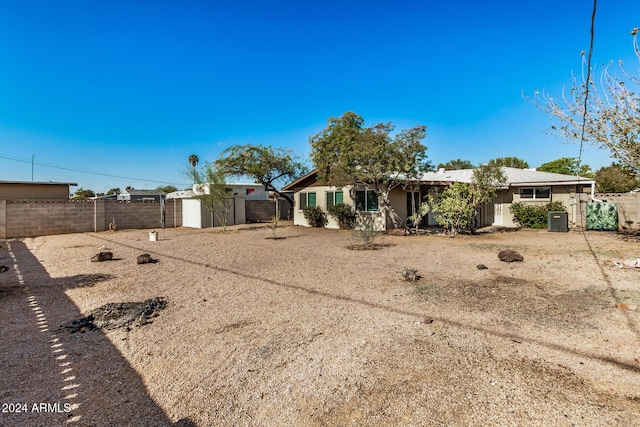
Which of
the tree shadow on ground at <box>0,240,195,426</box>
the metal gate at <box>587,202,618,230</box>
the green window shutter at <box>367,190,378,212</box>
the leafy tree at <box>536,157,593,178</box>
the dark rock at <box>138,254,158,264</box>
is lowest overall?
the tree shadow on ground at <box>0,240,195,426</box>

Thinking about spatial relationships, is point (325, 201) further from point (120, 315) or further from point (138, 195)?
point (138, 195)

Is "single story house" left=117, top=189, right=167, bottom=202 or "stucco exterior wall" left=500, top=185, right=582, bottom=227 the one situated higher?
"single story house" left=117, top=189, right=167, bottom=202

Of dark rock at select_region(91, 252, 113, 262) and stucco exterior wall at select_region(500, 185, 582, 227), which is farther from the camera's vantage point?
stucco exterior wall at select_region(500, 185, 582, 227)

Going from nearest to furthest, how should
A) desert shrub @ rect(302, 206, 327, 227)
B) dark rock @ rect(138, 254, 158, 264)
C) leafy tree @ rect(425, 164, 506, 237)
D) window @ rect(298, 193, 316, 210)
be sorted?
dark rock @ rect(138, 254, 158, 264), leafy tree @ rect(425, 164, 506, 237), desert shrub @ rect(302, 206, 327, 227), window @ rect(298, 193, 316, 210)

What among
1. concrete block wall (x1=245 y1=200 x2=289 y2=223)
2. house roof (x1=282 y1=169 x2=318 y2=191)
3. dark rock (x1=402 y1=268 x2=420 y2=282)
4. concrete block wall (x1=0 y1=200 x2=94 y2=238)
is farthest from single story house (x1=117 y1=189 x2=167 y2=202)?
dark rock (x1=402 y1=268 x2=420 y2=282)

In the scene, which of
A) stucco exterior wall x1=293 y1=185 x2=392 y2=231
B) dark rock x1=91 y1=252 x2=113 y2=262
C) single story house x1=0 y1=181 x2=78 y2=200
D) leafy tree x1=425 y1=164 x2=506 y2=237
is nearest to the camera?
dark rock x1=91 y1=252 x2=113 y2=262

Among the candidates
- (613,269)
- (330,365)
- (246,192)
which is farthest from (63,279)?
(246,192)

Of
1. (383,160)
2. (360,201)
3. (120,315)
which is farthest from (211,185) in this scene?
(120,315)

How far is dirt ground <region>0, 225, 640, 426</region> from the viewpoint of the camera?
2545 millimetres

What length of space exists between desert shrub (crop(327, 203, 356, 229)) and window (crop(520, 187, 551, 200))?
964 centimetres

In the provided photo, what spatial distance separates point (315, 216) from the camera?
19.2 meters

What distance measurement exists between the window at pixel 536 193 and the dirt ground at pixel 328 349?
40.0 feet

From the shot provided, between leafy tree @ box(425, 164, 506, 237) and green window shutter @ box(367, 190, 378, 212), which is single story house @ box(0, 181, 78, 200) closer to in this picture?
green window shutter @ box(367, 190, 378, 212)

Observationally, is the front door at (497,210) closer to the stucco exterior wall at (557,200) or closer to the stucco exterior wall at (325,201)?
Result: the stucco exterior wall at (557,200)
